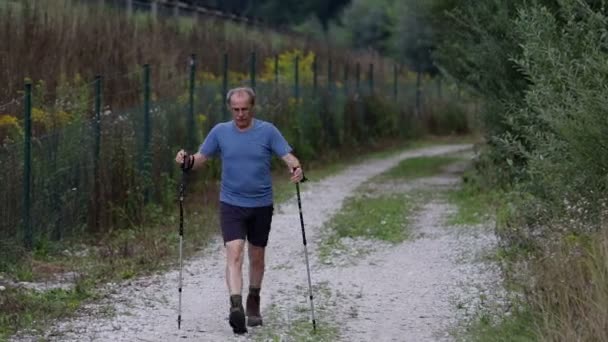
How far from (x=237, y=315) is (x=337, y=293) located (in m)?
2.31

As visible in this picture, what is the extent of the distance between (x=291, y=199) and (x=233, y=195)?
10.6 metres

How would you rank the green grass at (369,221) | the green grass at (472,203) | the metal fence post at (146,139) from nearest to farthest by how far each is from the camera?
the green grass at (369,221) < the metal fence post at (146,139) < the green grass at (472,203)

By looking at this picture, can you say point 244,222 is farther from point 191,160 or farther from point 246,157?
point 191,160

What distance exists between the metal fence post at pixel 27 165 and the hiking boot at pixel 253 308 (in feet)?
14.1

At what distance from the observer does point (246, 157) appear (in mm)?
10250

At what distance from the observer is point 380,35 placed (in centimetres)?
7144

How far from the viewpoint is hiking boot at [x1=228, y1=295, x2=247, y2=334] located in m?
10.1

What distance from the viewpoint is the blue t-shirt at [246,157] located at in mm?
10258

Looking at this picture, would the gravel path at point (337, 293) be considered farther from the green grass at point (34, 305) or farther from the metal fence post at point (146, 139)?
the metal fence post at point (146, 139)

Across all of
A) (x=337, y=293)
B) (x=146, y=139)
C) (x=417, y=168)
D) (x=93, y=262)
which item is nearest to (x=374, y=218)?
(x=146, y=139)

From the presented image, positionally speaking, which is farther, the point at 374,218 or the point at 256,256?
the point at 374,218

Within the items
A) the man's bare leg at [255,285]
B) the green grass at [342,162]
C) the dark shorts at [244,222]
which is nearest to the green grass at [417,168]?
the green grass at [342,162]

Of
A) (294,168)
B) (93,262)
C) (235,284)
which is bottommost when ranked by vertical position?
(93,262)

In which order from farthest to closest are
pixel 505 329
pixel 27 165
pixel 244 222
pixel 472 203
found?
1. pixel 472 203
2. pixel 27 165
3. pixel 244 222
4. pixel 505 329
